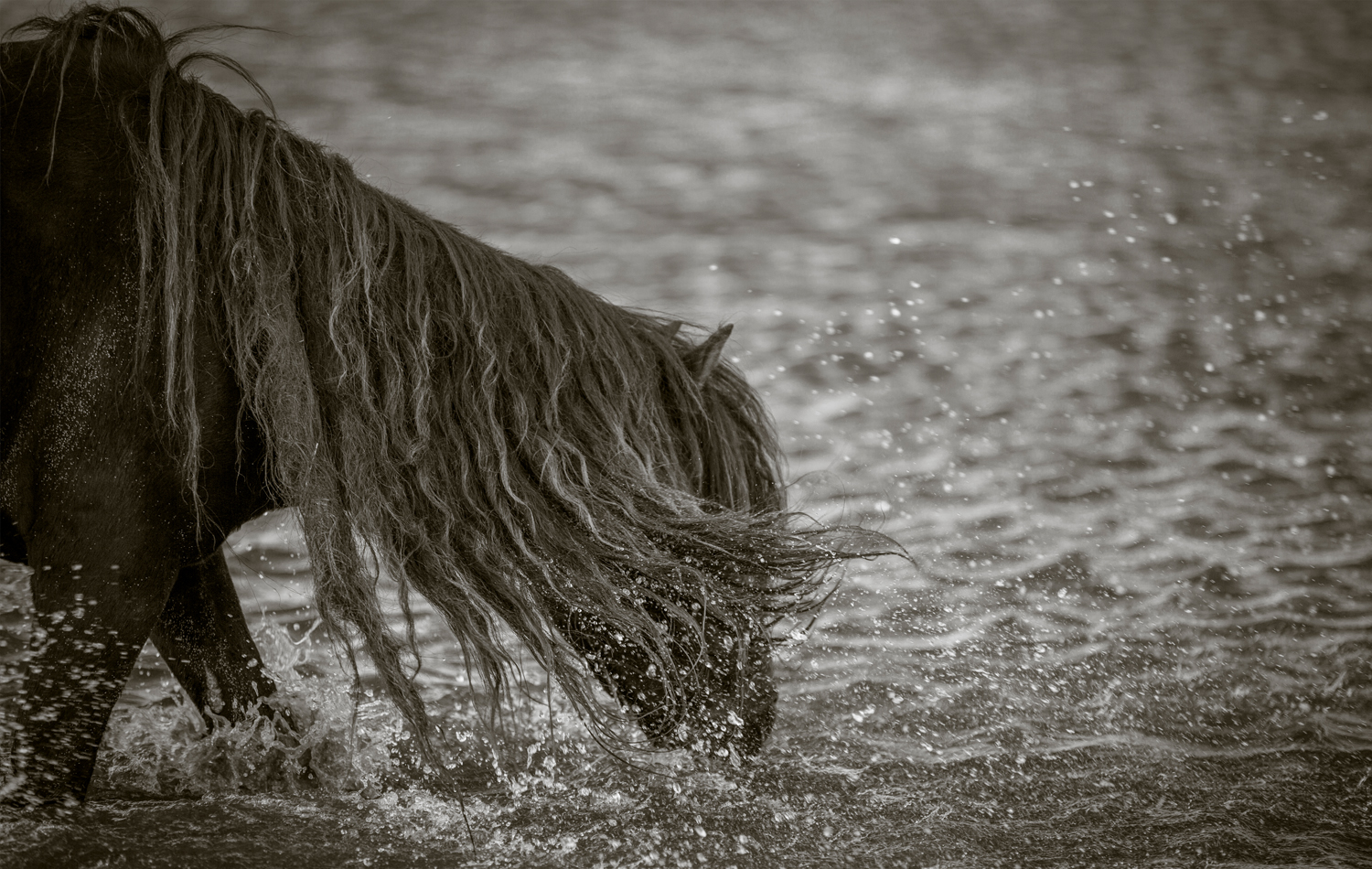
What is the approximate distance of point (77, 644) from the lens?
5.95 feet

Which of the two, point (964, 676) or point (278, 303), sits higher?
point (278, 303)

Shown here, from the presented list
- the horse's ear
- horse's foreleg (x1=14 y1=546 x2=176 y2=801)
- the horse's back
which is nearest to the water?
horse's foreleg (x1=14 y1=546 x2=176 y2=801)

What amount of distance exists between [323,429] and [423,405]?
151 millimetres

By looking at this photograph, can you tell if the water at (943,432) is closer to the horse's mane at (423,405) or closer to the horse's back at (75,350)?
the horse's mane at (423,405)

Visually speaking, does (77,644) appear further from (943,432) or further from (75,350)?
(943,432)

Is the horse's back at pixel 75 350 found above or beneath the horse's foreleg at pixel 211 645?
above

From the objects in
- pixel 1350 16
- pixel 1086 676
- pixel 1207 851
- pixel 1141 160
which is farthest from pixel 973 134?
pixel 1207 851

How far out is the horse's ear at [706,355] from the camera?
6.93 ft

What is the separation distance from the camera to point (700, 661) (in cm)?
204

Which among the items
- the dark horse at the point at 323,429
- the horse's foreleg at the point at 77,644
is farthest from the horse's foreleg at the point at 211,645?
the horse's foreleg at the point at 77,644

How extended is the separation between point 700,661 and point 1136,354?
11.2 feet

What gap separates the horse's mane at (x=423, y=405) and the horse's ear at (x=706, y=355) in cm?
1

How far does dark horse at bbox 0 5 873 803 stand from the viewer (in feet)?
5.91

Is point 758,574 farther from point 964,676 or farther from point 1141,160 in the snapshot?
point 1141,160
